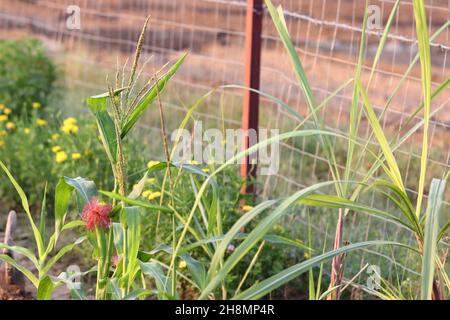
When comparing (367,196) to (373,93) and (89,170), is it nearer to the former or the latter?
(89,170)

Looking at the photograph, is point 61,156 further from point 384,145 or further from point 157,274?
point 384,145

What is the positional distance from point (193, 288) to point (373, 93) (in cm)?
341

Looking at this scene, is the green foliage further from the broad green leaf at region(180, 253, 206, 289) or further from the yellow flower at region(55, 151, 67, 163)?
the broad green leaf at region(180, 253, 206, 289)

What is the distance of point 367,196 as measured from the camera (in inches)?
195

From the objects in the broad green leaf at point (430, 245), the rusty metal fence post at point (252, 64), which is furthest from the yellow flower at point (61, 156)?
the broad green leaf at point (430, 245)

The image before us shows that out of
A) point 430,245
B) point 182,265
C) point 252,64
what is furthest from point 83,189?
point 252,64

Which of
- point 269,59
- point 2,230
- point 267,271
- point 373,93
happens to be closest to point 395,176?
point 267,271

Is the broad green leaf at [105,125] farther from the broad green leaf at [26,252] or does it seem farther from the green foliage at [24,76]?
the green foliage at [24,76]

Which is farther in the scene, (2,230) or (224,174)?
(2,230)

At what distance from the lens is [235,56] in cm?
790

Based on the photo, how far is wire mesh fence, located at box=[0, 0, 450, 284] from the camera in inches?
224

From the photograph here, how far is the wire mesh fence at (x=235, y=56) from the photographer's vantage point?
18.7 feet
